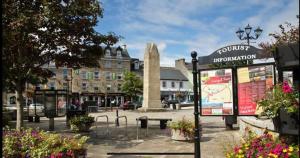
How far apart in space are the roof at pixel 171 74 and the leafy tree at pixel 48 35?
2601 inches

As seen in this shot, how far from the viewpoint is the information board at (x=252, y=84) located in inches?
240

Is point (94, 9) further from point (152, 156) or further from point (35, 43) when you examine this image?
point (152, 156)

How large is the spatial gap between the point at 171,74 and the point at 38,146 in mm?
75314

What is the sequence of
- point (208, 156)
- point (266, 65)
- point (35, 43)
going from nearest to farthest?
point (266, 65) → point (208, 156) → point (35, 43)

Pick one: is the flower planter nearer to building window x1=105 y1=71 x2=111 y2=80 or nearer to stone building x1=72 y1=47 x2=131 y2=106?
stone building x1=72 y1=47 x2=131 y2=106

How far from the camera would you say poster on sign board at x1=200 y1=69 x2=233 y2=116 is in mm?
6617

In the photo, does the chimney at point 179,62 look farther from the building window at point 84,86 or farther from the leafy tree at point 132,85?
the building window at point 84,86

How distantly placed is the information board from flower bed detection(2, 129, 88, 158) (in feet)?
10.4

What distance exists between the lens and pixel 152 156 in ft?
30.6

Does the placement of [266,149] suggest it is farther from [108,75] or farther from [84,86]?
[108,75]

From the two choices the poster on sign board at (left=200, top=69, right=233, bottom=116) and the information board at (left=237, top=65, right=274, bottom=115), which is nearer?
the information board at (left=237, top=65, right=274, bottom=115)

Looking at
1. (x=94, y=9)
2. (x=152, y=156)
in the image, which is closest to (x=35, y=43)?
(x=94, y=9)

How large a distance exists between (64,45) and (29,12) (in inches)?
70.8

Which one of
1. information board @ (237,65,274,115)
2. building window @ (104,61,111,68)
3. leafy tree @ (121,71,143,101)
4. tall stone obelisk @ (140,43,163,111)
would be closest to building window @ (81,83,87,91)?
building window @ (104,61,111,68)
